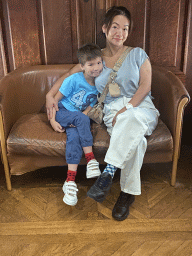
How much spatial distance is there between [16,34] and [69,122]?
1.00 meters

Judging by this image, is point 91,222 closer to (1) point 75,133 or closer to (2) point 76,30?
(1) point 75,133

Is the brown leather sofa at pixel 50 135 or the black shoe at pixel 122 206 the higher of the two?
the brown leather sofa at pixel 50 135

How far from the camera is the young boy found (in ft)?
5.26

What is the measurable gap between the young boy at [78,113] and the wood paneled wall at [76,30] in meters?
0.49

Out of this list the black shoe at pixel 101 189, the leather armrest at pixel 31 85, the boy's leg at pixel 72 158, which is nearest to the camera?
the black shoe at pixel 101 189

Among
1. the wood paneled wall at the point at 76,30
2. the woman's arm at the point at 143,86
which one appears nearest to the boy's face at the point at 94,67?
the woman's arm at the point at 143,86

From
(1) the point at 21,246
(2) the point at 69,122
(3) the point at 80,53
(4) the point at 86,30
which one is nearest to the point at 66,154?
(2) the point at 69,122

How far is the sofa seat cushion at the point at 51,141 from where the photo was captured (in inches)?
65.4

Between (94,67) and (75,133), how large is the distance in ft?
1.56

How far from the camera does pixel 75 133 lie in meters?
1.67

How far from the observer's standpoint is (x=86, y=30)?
7.06 feet

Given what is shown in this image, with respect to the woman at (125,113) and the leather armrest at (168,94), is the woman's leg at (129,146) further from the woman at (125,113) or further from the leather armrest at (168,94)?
the leather armrest at (168,94)

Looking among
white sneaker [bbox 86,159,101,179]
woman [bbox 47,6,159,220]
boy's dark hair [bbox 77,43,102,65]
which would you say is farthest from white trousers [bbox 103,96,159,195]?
boy's dark hair [bbox 77,43,102,65]

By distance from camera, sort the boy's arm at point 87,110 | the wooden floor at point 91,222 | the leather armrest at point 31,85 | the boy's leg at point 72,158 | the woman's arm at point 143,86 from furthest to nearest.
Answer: the leather armrest at point 31,85 < the boy's arm at point 87,110 < the woman's arm at point 143,86 < the boy's leg at point 72,158 < the wooden floor at point 91,222
